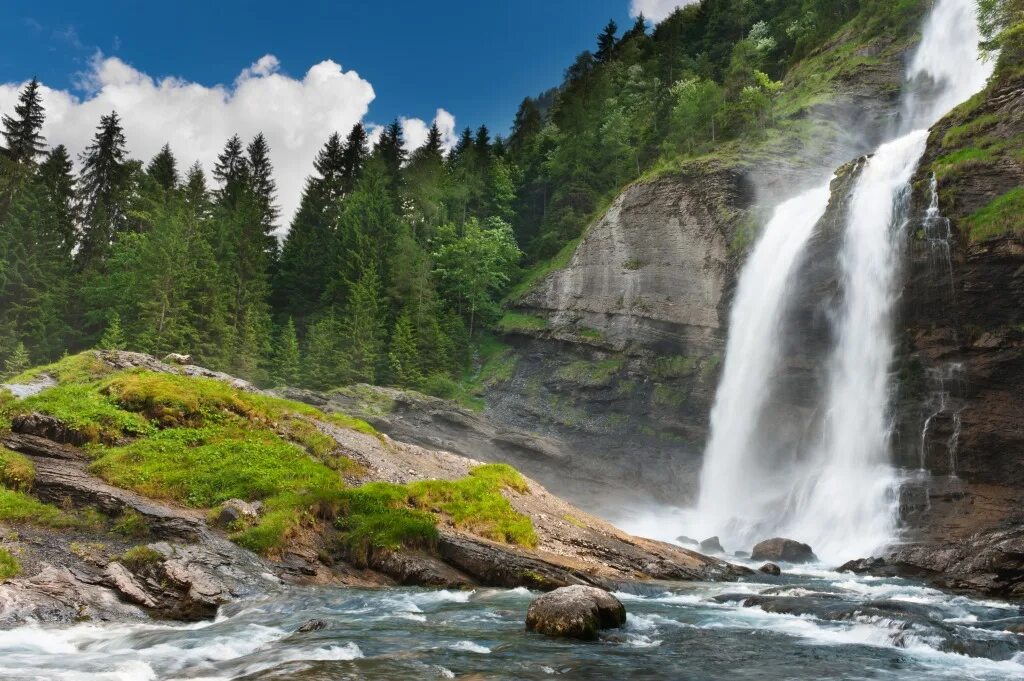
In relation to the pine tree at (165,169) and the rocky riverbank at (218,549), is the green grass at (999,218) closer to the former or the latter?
the rocky riverbank at (218,549)

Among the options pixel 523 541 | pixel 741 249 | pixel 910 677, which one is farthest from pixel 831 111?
pixel 910 677

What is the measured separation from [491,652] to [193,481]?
29.3 feet

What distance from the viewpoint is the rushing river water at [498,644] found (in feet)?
26.2

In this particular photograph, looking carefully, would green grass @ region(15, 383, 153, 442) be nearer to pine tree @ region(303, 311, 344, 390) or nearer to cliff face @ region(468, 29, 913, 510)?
cliff face @ region(468, 29, 913, 510)

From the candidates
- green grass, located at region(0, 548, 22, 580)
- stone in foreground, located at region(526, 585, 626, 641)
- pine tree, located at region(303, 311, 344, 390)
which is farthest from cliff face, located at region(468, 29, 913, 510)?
green grass, located at region(0, 548, 22, 580)

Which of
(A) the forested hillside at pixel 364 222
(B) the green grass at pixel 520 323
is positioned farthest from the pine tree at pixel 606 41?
(B) the green grass at pixel 520 323

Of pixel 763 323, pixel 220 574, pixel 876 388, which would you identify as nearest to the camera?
pixel 220 574

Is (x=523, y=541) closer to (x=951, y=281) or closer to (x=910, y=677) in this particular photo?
(x=910, y=677)

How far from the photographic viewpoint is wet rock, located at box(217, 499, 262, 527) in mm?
13422

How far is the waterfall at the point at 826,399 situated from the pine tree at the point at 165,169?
182ft

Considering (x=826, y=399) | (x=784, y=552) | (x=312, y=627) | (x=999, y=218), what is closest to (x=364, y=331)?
(x=826, y=399)

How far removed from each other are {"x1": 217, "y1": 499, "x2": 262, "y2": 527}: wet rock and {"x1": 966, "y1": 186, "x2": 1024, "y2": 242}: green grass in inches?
1067

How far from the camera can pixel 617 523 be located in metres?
33.5

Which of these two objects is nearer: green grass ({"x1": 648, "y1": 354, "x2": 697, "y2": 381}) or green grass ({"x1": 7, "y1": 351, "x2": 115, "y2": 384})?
green grass ({"x1": 7, "y1": 351, "x2": 115, "y2": 384})
